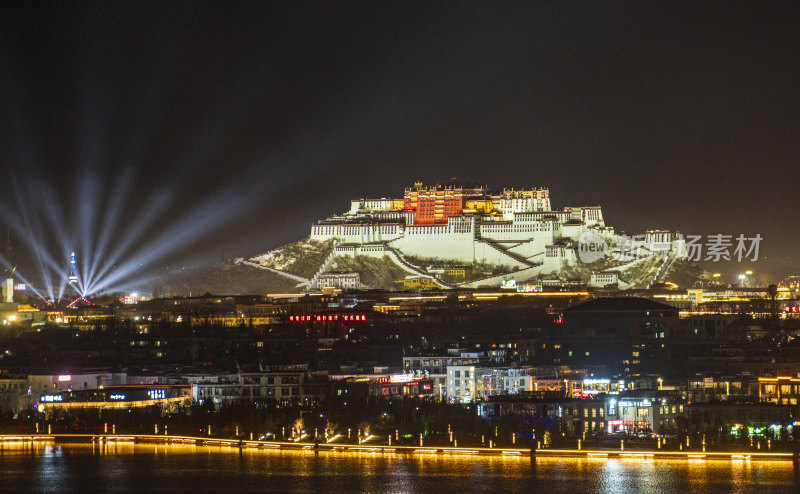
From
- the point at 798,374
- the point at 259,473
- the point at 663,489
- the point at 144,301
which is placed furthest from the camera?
the point at 144,301

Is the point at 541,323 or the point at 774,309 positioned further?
the point at 774,309

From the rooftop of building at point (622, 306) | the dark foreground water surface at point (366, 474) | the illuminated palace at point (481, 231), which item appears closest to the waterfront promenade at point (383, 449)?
the dark foreground water surface at point (366, 474)

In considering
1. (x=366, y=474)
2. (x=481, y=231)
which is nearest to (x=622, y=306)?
(x=481, y=231)

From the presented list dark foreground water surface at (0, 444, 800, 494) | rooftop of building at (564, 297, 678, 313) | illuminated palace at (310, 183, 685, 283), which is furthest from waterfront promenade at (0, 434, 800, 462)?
illuminated palace at (310, 183, 685, 283)

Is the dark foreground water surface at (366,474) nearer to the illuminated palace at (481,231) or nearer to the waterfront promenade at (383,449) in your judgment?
the waterfront promenade at (383,449)

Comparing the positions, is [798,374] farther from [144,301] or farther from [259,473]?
[144,301]

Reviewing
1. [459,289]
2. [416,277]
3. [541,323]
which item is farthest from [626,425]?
[416,277]

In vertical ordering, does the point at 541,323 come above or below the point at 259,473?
above

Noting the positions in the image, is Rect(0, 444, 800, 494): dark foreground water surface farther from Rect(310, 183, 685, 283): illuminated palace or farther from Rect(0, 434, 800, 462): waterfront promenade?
Rect(310, 183, 685, 283): illuminated palace
